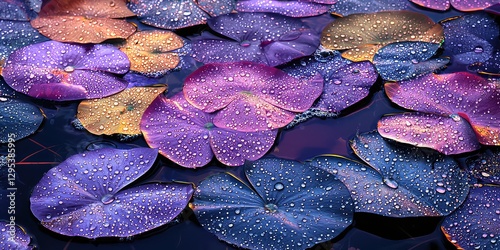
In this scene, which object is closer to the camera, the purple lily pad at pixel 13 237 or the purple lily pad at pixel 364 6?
the purple lily pad at pixel 13 237

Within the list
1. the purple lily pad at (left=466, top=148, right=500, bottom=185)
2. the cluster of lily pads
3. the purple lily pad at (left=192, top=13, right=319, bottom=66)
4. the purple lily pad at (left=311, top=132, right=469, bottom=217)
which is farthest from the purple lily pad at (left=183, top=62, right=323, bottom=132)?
the purple lily pad at (left=466, top=148, right=500, bottom=185)

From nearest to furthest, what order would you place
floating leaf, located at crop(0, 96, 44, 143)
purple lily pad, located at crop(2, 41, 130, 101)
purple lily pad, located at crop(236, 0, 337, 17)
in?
floating leaf, located at crop(0, 96, 44, 143) < purple lily pad, located at crop(2, 41, 130, 101) < purple lily pad, located at crop(236, 0, 337, 17)

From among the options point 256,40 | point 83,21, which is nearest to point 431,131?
point 256,40

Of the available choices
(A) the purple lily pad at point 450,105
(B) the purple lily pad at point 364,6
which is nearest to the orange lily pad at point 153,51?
(B) the purple lily pad at point 364,6

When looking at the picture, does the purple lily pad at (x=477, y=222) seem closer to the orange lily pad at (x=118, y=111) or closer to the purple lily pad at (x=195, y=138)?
the purple lily pad at (x=195, y=138)

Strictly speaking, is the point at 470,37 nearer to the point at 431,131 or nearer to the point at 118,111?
the point at 431,131

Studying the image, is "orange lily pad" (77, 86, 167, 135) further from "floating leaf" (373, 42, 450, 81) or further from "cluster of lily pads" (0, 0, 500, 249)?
"floating leaf" (373, 42, 450, 81)

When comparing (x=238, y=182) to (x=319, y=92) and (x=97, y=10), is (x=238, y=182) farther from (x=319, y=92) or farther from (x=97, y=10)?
(x=97, y=10)

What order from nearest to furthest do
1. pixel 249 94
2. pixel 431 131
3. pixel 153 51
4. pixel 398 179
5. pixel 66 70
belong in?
pixel 398 179 → pixel 431 131 → pixel 249 94 → pixel 66 70 → pixel 153 51
